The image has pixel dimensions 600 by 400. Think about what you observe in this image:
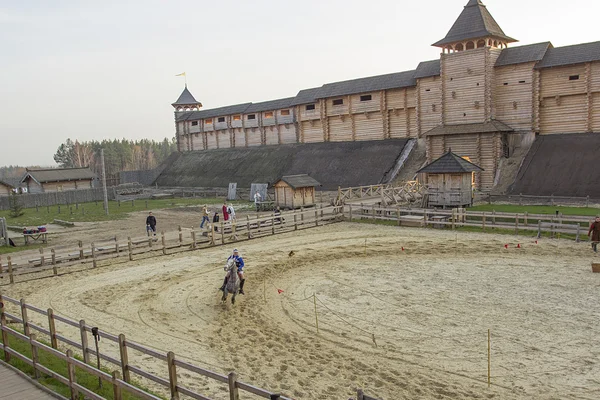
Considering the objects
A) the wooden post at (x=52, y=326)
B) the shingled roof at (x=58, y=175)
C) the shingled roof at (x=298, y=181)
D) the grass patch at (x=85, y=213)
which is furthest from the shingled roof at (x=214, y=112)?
the wooden post at (x=52, y=326)

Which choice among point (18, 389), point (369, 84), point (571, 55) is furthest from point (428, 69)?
point (18, 389)

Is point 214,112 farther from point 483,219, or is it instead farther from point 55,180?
point 483,219

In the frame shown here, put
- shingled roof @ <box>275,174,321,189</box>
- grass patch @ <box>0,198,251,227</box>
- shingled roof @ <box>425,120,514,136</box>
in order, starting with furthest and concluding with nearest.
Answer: grass patch @ <box>0,198,251,227</box> → shingled roof @ <box>425,120,514,136</box> → shingled roof @ <box>275,174,321,189</box>

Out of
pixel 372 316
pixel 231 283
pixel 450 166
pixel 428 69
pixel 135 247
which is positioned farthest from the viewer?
pixel 428 69

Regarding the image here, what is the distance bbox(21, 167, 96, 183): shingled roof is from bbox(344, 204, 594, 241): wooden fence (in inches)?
1738

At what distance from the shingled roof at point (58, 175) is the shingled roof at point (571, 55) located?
176ft

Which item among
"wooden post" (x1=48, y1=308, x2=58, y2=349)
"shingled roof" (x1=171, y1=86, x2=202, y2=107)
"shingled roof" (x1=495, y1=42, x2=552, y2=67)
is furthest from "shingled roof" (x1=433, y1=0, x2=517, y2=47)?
"shingled roof" (x1=171, y1=86, x2=202, y2=107)

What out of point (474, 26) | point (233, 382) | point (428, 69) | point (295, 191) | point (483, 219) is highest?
point (474, 26)

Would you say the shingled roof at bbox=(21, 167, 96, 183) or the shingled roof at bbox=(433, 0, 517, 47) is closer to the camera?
the shingled roof at bbox=(433, 0, 517, 47)

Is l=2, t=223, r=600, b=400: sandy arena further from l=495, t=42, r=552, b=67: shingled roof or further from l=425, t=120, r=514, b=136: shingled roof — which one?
l=495, t=42, r=552, b=67: shingled roof

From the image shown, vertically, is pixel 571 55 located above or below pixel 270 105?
below

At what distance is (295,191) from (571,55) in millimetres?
23073

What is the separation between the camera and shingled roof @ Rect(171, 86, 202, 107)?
242 ft

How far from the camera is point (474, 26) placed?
3828cm
